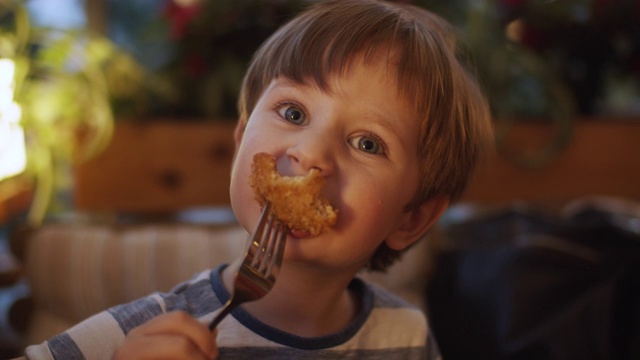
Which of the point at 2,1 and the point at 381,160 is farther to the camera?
the point at 2,1

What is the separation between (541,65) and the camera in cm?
224

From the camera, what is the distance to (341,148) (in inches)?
32.9

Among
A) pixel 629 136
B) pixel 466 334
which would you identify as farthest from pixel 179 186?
pixel 629 136

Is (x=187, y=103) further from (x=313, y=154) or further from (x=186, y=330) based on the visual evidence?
(x=186, y=330)

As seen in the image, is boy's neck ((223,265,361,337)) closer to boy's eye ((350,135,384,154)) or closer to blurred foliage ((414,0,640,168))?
boy's eye ((350,135,384,154))

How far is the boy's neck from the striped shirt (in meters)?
0.02

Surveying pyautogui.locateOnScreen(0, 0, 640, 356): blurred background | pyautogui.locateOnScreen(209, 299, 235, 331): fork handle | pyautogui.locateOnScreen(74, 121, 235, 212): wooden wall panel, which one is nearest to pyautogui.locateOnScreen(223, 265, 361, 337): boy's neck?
pyautogui.locateOnScreen(209, 299, 235, 331): fork handle

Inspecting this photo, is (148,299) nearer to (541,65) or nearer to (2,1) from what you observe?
(2,1)

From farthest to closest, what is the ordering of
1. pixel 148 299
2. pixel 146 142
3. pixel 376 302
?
pixel 146 142 → pixel 376 302 → pixel 148 299

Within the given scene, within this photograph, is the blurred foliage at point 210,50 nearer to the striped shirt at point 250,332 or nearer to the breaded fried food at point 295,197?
the striped shirt at point 250,332

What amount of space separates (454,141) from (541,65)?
1.40 m

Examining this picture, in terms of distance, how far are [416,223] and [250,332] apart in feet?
1.01

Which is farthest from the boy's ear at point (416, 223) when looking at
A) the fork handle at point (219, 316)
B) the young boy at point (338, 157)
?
the fork handle at point (219, 316)

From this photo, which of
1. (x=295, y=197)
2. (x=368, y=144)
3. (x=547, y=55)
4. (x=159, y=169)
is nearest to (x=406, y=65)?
(x=368, y=144)
